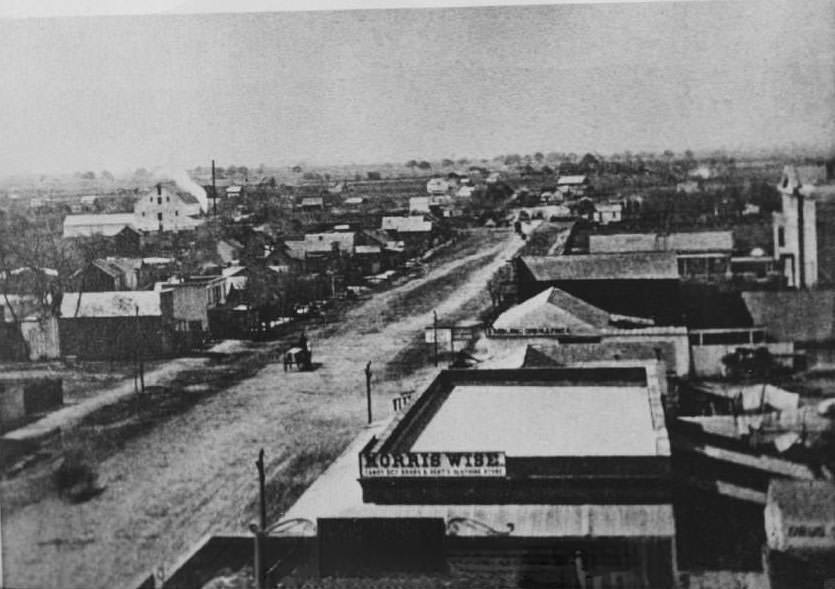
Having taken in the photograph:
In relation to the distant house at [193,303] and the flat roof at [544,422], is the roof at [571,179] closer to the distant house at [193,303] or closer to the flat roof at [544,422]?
the flat roof at [544,422]

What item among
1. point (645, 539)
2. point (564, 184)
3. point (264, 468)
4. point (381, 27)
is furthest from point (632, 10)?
point (264, 468)

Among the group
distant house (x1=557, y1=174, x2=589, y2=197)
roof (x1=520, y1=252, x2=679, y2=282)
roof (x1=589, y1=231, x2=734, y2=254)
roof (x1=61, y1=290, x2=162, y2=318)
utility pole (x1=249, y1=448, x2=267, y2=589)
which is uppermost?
distant house (x1=557, y1=174, x2=589, y2=197)

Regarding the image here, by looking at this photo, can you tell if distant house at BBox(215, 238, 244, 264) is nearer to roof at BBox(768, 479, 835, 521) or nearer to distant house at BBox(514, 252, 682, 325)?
distant house at BBox(514, 252, 682, 325)

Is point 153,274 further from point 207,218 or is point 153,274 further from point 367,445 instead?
point 367,445

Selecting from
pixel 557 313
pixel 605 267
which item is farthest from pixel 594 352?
pixel 605 267

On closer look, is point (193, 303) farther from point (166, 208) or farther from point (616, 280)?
point (616, 280)

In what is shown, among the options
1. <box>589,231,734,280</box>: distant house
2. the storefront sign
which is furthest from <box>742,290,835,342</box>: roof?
the storefront sign
